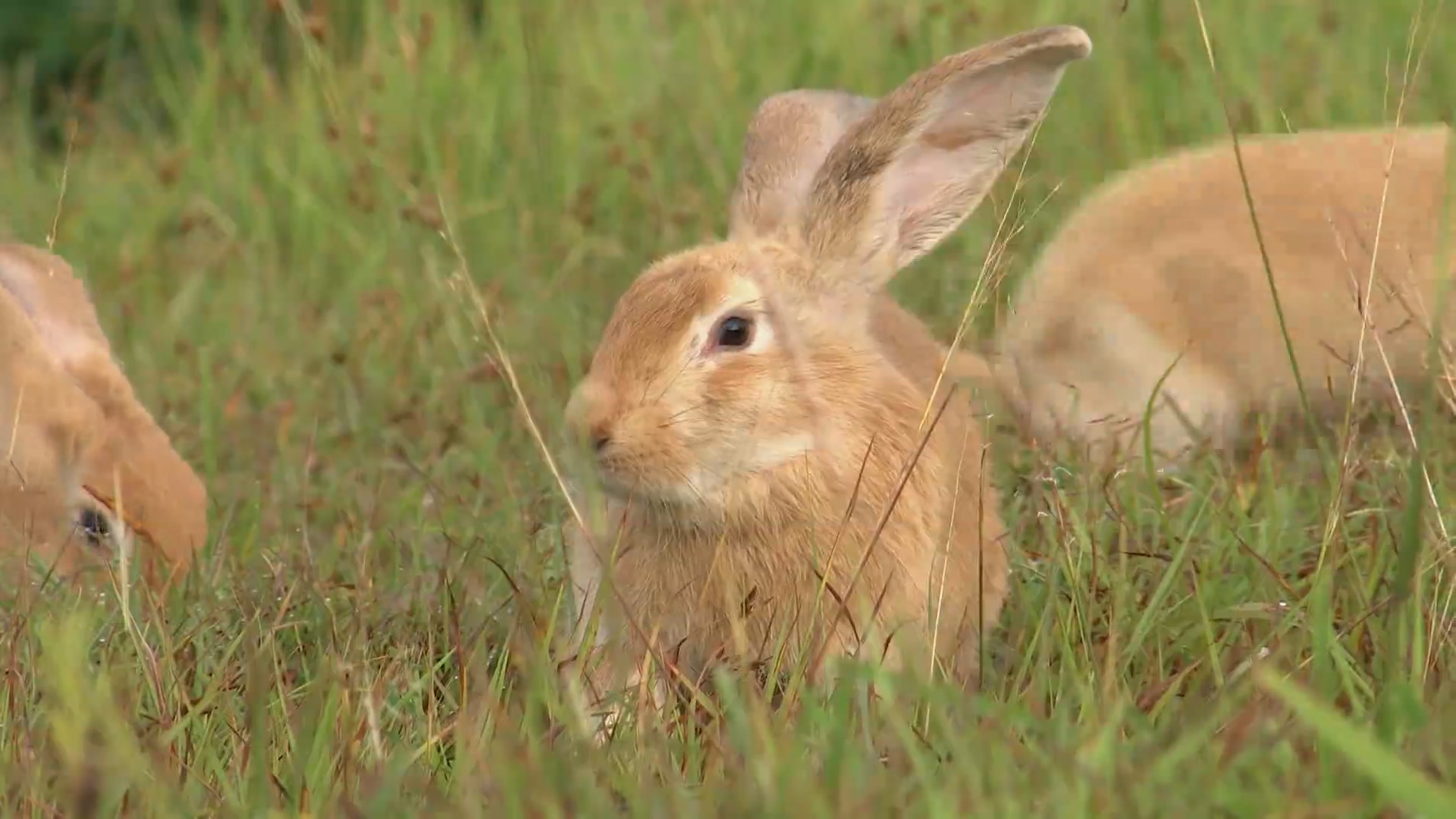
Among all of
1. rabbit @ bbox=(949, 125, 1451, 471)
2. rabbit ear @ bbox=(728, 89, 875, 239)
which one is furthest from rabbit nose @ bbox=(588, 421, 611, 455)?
rabbit @ bbox=(949, 125, 1451, 471)

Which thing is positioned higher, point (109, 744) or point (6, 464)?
point (109, 744)

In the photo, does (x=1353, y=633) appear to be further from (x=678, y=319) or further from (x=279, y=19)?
(x=279, y=19)

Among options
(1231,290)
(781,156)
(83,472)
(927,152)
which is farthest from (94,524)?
(1231,290)

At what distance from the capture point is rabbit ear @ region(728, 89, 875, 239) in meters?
3.59

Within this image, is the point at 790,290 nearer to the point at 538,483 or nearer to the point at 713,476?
the point at 713,476

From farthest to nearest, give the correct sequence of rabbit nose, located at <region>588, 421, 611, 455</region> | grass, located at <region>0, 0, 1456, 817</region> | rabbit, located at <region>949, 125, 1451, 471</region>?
rabbit, located at <region>949, 125, 1451, 471</region> < rabbit nose, located at <region>588, 421, 611, 455</region> < grass, located at <region>0, 0, 1456, 817</region>

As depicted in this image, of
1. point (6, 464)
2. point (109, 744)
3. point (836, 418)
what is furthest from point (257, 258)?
point (109, 744)

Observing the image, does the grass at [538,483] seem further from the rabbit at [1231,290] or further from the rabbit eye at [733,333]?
the rabbit eye at [733,333]

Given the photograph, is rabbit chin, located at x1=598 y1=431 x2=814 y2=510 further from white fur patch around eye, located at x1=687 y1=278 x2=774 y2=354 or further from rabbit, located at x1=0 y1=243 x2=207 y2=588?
rabbit, located at x1=0 y1=243 x2=207 y2=588

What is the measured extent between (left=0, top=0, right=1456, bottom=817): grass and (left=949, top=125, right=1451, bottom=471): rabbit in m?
0.22

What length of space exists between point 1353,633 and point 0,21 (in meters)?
7.56

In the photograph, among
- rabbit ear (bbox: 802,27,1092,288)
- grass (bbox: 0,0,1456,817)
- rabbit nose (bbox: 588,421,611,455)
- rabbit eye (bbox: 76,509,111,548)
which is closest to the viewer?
grass (bbox: 0,0,1456,817)

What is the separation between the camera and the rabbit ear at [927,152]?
316 centimetres

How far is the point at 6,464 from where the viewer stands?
11.9 feet
